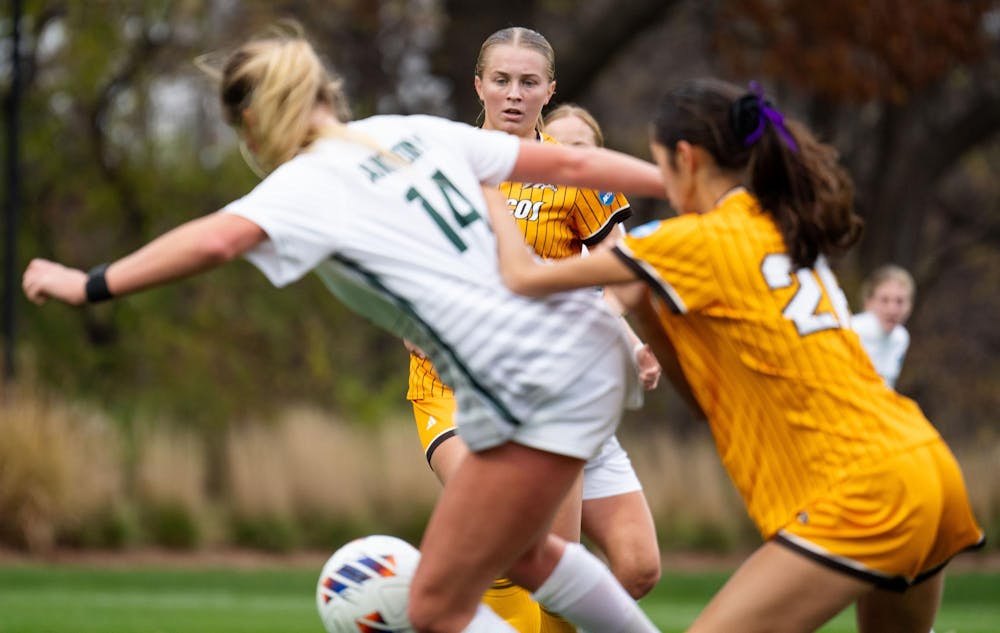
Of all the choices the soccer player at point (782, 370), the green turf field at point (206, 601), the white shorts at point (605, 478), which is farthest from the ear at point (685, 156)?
the green turf field at point (206, 601)

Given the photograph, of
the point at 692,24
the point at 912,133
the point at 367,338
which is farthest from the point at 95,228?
the point at 912,133

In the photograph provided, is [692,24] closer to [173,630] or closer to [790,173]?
[173,630]

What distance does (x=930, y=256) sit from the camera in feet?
72.4

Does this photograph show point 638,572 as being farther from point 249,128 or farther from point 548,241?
point 249,128

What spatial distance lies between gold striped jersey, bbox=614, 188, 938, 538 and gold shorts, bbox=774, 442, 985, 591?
38 mm

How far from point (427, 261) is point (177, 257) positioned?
0.59 m

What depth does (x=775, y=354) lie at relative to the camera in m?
3.58

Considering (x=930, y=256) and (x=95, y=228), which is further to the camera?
(x=930, y=256)

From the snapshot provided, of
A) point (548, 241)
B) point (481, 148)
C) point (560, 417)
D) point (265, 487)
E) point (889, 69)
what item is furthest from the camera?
point (889, 69)

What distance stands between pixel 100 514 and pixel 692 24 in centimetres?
1183

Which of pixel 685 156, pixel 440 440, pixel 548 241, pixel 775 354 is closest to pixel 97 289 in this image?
pixel 685 156

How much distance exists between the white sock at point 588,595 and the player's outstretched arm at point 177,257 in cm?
125

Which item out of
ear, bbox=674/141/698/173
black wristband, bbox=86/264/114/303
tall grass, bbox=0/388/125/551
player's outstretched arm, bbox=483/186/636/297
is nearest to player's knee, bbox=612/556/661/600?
player's outstretched arm, bbox=483/186/636/297

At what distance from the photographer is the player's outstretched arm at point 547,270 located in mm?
3619
